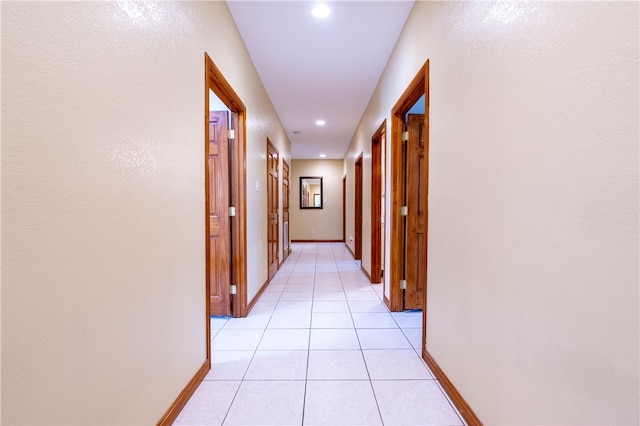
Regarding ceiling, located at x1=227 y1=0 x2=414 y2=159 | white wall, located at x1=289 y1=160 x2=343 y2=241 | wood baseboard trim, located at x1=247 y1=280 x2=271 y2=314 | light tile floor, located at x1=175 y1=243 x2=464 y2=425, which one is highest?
ceiling, located at x1=227 y1=0 x2=414 y2=159

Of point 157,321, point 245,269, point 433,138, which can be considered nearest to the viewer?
point 157,321

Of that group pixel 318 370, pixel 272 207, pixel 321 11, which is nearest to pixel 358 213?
pixel 272 207

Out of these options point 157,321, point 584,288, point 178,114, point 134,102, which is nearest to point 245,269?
point 157,321

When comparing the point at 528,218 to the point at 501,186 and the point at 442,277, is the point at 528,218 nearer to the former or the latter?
the point at 501,186

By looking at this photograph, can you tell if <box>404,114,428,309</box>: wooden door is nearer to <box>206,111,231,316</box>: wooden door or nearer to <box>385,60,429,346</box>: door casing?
<box>385,60,429,346</box>: door casing

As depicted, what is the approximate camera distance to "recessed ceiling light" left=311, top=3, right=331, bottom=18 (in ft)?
7.10

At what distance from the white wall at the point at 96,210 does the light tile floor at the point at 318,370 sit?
343 millimetres

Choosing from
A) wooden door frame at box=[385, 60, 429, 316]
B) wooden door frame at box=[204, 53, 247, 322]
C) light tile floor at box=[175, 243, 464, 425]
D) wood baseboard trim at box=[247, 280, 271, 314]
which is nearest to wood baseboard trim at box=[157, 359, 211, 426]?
light tile floor at box=[175, 243, 464, 425]

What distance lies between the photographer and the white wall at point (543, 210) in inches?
27.8

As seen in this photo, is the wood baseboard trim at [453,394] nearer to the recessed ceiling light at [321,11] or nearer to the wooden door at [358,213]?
the recessed ceiling light at [321,11]

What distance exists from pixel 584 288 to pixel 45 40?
1.60 meters

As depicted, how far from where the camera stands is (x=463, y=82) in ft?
4.82

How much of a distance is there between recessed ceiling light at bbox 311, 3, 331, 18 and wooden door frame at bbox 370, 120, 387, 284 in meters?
1.83

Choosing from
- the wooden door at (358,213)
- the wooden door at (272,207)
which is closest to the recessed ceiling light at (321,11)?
the wooden door at (272,207)
